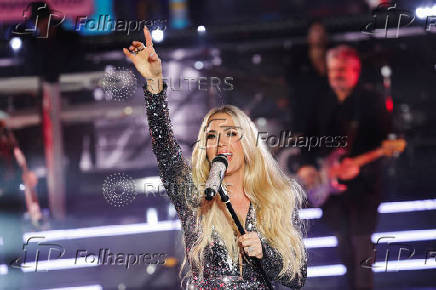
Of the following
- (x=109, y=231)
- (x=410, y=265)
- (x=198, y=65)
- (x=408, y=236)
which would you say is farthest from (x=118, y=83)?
(x=410, y=265)

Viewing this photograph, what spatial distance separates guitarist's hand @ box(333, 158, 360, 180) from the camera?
12.2 feet

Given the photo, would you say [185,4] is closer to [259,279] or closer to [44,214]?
[44,214]

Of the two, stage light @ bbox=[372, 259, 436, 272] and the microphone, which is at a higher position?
the microphone

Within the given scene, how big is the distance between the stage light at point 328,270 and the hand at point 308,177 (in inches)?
22.2

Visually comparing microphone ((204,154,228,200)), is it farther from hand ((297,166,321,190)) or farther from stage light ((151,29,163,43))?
hand ((297,166,321,190))

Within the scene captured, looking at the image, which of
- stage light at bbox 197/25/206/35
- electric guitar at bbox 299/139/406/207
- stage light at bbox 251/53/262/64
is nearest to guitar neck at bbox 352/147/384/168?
electric guitar at bbox 299/139/406/207

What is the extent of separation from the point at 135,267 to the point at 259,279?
2072 mm

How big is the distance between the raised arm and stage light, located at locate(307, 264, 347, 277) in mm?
2029

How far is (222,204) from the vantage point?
200cm

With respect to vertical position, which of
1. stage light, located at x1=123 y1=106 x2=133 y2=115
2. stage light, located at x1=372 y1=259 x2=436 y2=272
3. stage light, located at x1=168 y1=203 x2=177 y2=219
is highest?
stage light, located at x1=123 y1=106 x2=133 y2=115

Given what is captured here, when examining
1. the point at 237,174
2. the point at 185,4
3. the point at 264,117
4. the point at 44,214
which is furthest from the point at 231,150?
the point at 44,214

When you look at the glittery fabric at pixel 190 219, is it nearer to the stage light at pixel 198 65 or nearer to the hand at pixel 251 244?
the hand at pixel 251 244

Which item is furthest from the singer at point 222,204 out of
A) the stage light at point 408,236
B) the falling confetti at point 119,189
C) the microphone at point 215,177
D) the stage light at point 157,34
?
the stage light at point 408,236

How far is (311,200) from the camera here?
372 cm
